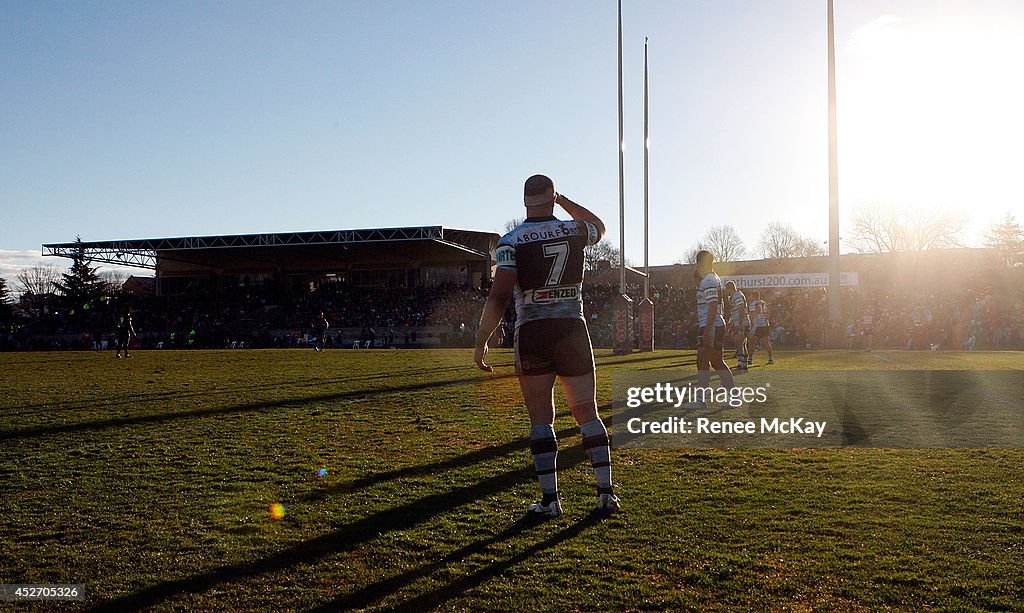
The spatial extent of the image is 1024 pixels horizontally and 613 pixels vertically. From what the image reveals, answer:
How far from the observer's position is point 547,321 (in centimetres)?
548

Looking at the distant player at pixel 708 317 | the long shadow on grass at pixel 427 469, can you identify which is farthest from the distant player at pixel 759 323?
the long shadow on grass at pixel 427 469

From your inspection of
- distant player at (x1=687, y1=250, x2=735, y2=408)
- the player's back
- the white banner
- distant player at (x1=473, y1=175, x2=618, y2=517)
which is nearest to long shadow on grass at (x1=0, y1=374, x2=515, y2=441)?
distant player at (x1=687, y1=250, x2=735, y2=408)

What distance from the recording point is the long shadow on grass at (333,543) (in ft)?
13.0

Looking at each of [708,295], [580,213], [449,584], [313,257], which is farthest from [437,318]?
[449,584]

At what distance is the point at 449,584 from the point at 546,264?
2.18 metres

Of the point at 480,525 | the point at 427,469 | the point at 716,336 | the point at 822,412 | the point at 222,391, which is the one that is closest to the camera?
the point at 480,525

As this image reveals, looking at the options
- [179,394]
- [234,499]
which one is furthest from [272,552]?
[179,394]

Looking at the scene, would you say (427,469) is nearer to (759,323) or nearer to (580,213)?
(580,213)

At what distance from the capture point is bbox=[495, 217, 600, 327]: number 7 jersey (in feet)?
17.7

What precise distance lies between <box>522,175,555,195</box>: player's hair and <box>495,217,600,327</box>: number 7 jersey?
18 cm

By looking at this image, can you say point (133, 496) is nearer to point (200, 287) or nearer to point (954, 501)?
point (954, 501)

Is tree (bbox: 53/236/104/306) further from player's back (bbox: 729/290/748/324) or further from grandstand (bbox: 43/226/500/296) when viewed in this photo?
player's back (bbox: 729/290/748/324)

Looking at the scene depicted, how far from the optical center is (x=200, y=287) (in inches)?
2852

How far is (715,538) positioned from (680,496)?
1129 millimetres
